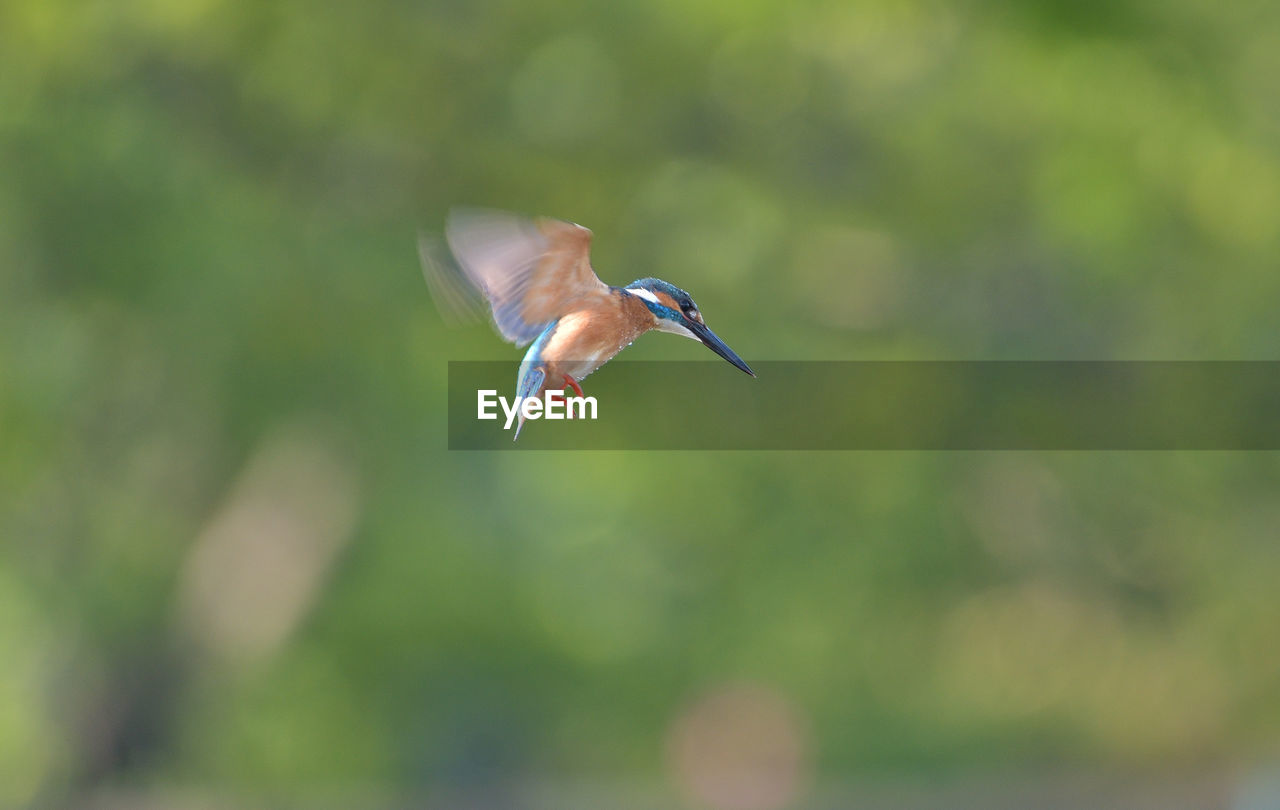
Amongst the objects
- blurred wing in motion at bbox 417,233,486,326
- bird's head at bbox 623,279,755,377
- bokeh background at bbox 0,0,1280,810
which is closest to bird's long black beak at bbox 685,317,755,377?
bird's head at bbox 623,279,755,377

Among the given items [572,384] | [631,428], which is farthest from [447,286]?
[631,428]

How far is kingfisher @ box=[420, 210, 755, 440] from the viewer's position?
0.79 meters

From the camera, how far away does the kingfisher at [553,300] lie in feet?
2.60

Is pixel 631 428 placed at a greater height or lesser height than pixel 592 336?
greater

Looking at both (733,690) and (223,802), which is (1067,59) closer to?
(733,690)

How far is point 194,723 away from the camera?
→ 746 cm

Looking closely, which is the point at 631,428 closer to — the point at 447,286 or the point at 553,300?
the point at 553,300

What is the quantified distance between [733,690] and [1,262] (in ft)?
14.9

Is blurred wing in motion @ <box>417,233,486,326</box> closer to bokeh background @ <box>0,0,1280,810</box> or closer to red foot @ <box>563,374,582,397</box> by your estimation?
red foot @ <box>563,374,582,397</box>

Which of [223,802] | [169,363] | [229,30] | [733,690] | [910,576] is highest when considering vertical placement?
[229,30]

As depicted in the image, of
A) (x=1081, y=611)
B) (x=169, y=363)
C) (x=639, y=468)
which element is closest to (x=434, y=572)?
(x=639, y=468)

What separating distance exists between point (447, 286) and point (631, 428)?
18.3 ft

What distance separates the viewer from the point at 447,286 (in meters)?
0.75

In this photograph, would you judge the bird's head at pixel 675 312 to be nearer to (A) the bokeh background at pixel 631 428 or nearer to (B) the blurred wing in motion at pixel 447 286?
(B) the blurred wing in motion at pixel 447 286
